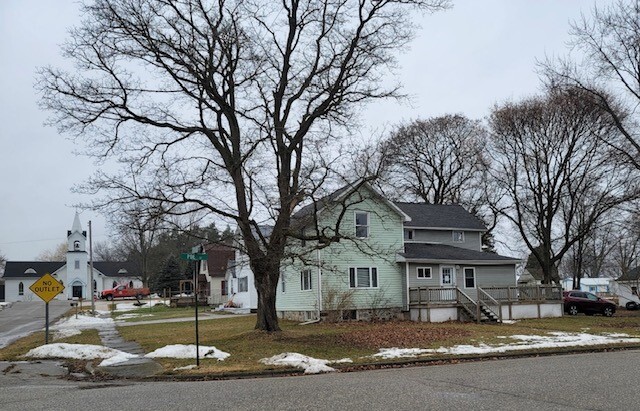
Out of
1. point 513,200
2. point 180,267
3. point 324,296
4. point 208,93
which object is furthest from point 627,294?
point 208,93

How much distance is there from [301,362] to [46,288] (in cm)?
1032

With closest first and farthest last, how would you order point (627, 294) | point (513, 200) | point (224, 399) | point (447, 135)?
point (224, 399) → point (513, 200) → point (447, 135) → point (627, 294)

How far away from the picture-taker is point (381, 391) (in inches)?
449

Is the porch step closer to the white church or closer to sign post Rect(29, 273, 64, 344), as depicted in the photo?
sign post Rect(29, 273, 64, 344)

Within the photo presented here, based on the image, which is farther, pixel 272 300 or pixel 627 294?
pixel 627 294

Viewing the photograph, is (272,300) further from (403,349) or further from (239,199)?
(403,349)

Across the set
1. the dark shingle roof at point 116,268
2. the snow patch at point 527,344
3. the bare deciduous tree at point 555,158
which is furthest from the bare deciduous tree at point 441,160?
the dark shingle roof at point 116,268

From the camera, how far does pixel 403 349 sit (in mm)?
19984

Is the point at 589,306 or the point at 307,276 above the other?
the point at 307,276

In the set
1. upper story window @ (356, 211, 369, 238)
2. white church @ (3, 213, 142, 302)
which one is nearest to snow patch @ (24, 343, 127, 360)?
upper story window @ (356, 211, 369, 238)

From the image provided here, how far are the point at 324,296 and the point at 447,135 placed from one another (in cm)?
2739

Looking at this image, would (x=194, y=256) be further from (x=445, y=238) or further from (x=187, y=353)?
(x=445, y=238)

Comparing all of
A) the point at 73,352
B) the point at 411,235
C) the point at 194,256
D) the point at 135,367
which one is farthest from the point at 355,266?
the point at 194,256

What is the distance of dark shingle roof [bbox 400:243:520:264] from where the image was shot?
35938 millimetres
